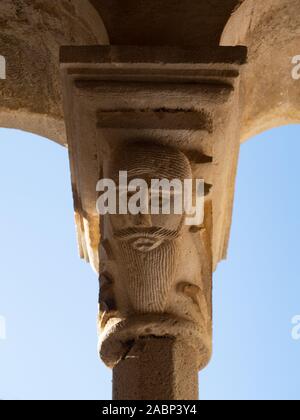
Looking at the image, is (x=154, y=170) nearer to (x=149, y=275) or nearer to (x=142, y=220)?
(x=142, y=220)

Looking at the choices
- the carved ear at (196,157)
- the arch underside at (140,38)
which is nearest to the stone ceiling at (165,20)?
the arch underside at (140,38)

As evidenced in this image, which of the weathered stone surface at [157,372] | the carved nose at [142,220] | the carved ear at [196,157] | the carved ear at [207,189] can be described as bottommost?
the weathered stone surface at [157,372]

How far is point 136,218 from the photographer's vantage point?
3.75 m

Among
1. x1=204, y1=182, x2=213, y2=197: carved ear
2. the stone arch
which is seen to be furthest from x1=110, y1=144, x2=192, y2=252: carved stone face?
the stone arch

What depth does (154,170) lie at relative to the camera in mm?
3773

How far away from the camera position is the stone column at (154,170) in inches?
148

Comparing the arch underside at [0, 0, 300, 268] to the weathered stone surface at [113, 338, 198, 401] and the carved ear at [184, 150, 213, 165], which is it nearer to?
the carved ear at [184, 150, 213, 165]

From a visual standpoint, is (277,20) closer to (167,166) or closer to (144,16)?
(144,16)

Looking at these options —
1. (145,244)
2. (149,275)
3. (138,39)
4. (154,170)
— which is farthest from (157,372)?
(138,39)

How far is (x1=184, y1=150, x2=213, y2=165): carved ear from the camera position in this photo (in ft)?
12.9

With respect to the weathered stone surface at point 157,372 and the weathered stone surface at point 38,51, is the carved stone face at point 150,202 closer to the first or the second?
the weathered stone surface at point 157,372

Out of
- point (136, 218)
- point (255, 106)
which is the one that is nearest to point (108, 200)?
point (136, 218)
